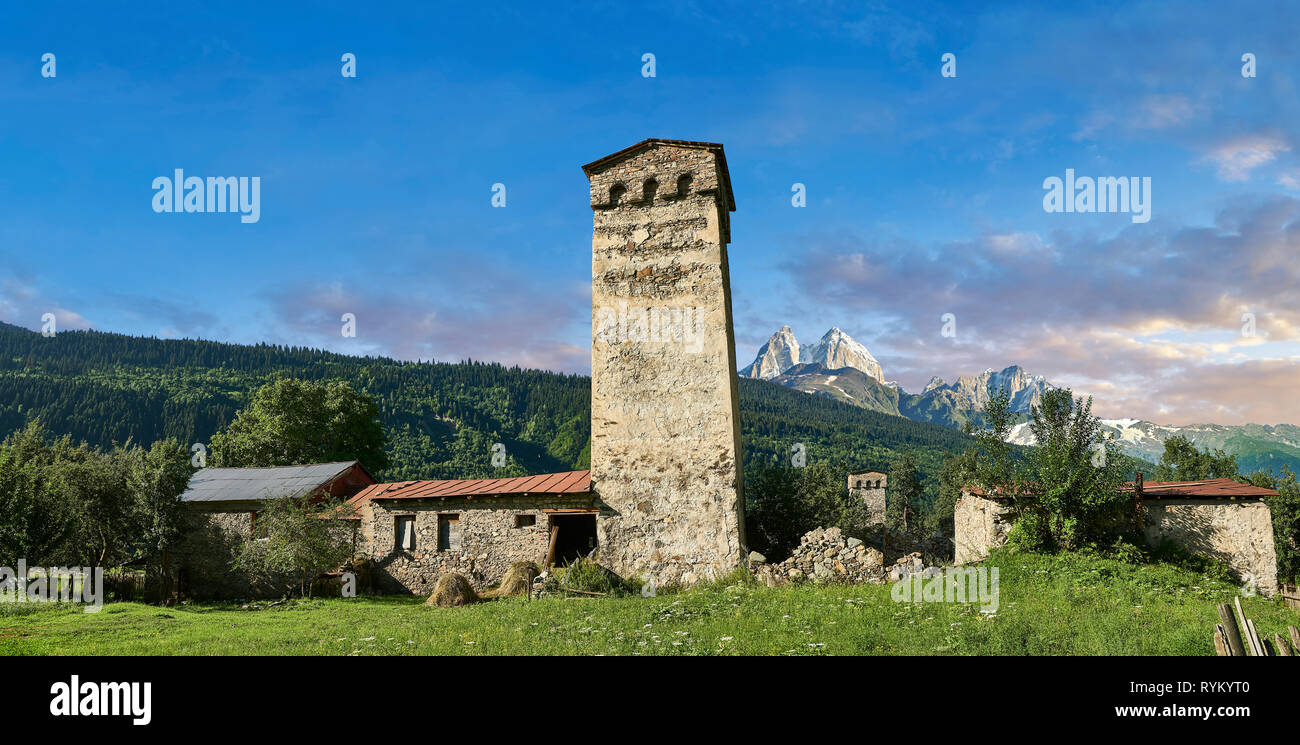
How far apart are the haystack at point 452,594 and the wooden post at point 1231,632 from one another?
1686 cm

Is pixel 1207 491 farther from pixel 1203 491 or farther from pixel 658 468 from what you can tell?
pixel 658 468

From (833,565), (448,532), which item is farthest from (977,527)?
(448,532)

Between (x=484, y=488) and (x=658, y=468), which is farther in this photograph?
(x=484, y=488)

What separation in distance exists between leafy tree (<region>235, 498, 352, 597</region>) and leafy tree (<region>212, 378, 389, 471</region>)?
61.4ft

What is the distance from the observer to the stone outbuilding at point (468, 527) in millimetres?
20703

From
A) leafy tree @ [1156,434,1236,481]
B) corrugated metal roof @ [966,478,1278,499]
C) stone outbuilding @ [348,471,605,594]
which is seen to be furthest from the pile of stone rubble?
leafy tree @ [1156,434,1236,481]

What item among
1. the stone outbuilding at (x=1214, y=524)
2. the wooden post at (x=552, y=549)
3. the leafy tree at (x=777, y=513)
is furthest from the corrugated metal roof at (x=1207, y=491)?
the wooden post at (x=552, y=549)

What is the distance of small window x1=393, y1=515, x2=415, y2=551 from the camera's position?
22.6 metres

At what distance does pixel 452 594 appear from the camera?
62.4 feet

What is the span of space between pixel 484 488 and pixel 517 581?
3.99 metres
